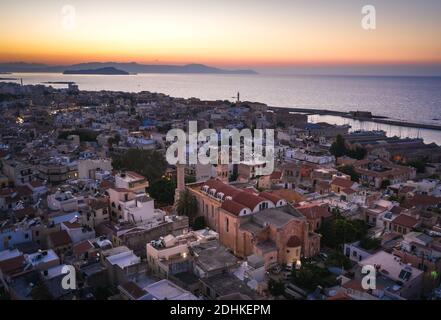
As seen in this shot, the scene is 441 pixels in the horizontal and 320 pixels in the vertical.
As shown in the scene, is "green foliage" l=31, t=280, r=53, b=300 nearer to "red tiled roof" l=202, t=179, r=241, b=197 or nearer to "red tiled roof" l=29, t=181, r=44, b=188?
"red tiled roof" l=202, t=179, r=241, b=197

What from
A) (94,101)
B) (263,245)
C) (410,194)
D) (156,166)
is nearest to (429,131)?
(410,194)

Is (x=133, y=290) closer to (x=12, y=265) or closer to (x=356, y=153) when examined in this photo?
(x=12, y=265)

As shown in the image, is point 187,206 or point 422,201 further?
point 422,201

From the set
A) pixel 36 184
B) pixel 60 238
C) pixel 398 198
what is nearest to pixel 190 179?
pixel 36 184

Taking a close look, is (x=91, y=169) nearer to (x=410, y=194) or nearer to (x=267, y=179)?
(x=267, y=179)

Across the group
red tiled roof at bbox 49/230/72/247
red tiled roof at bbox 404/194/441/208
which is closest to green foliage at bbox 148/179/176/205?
red tiled roof at bbox 49/230/72/247
